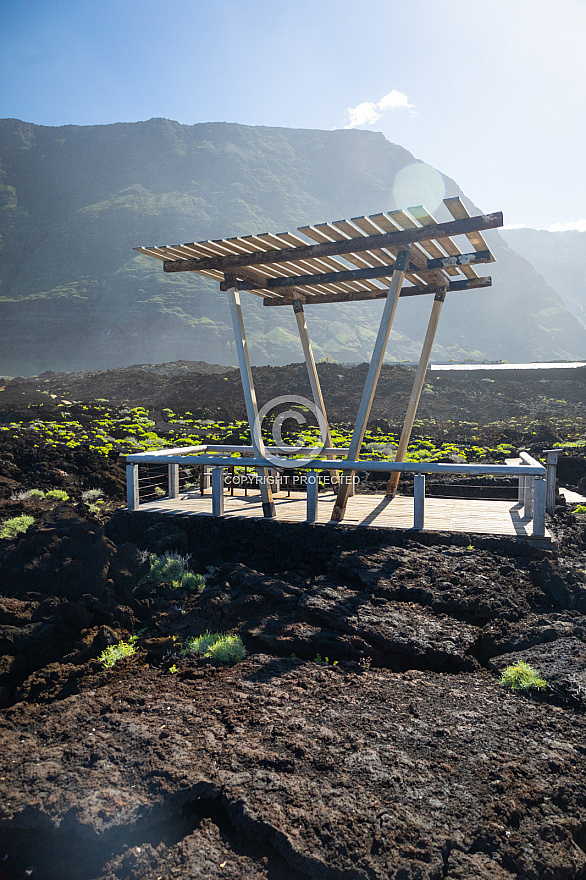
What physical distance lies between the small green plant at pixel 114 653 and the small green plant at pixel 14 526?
8.85 ft

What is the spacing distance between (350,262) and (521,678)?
198 inches

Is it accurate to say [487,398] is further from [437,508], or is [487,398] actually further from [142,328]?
[142,328]

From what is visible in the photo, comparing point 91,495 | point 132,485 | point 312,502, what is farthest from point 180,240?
point 312,502

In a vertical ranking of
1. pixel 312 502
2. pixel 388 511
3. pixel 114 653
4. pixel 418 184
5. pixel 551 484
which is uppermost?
pixel 418 184

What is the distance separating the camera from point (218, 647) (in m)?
4.25

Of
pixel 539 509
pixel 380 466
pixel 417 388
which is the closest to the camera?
pixel 539 509

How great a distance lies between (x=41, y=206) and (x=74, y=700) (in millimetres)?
148270

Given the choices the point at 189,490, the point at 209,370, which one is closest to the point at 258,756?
the point at 189,490

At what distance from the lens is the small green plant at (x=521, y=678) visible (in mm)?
3666

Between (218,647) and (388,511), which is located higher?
(388,511)

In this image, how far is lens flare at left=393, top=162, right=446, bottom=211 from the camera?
175 metres

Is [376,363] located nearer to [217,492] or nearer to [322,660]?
[217,492]

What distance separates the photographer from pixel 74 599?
4773mm

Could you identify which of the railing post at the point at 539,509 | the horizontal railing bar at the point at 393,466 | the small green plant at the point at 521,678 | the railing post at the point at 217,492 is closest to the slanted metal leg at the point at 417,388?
the horizontal railing bar at the point at 393,466
